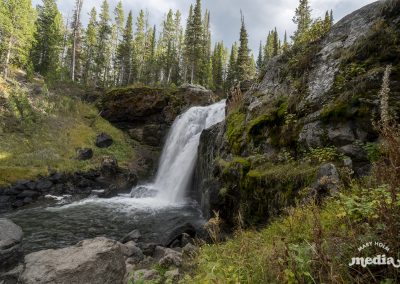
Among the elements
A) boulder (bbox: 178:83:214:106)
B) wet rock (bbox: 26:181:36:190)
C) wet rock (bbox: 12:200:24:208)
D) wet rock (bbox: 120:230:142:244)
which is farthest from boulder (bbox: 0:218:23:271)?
boulder (bbox: 178:83:214:106)

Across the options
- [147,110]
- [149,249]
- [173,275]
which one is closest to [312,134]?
[173,275]

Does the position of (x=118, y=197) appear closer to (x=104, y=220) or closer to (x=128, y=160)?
(x=104, y=220)

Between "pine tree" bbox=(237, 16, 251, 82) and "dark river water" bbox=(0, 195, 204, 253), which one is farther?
"pine tree" bbox=(237, 16, 251, 82)

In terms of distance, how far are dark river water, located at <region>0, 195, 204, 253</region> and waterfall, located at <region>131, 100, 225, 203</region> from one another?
189 cm

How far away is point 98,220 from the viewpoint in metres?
13.5

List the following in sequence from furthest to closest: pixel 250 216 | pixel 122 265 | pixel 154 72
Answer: pixel 154 72 < pixel 250 216 < pixel 122 265

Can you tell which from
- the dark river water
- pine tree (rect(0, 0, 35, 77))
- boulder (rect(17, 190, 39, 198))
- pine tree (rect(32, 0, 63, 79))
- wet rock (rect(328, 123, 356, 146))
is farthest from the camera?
pine tree (rect(32, 0, 63, 79))

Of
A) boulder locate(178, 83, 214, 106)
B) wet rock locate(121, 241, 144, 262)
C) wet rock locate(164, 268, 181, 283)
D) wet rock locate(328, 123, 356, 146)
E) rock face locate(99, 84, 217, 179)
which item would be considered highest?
boulder locate(178, 83, 214, 106)

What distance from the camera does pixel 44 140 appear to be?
24.2 m

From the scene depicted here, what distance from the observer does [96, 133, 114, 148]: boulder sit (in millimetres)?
27406

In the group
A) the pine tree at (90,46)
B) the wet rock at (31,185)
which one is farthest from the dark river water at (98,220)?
the pine tree at (90,46)

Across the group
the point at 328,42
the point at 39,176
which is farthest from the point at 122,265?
the point at 39,176

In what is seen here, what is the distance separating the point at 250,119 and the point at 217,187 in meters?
3.09

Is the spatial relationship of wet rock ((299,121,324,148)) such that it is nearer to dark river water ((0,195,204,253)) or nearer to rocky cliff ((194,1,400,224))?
rocky cliff ((194,1,400,224))
